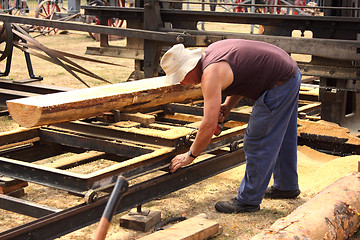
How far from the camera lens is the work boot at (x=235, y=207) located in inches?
165

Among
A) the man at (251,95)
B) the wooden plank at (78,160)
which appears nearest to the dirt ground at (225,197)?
the man at (251,95)

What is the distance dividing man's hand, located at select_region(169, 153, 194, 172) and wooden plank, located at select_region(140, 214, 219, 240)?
15.1 inches

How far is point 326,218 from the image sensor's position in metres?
3.37

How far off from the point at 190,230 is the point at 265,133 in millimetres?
915

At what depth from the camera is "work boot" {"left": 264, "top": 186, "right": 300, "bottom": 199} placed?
452 centimetres

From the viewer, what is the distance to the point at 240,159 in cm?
483

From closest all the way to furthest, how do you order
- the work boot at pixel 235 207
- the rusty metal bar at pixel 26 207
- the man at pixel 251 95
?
the rusty metal bar at pixel 26 207
the man at pixel 251 95
the work boot at pixel 235 207

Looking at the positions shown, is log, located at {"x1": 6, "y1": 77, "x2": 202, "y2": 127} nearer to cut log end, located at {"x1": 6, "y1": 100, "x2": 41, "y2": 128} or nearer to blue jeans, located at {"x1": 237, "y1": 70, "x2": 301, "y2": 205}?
cut log end, located at {"x1": 6, "y1": 100, "x2": 41, "y2": 128}

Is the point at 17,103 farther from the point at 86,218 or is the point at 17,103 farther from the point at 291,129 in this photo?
the point at 291,129

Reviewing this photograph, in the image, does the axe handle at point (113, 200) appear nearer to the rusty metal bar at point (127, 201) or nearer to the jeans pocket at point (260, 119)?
the rusty metal bar at point (127, 201)

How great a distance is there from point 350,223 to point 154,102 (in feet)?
6.76

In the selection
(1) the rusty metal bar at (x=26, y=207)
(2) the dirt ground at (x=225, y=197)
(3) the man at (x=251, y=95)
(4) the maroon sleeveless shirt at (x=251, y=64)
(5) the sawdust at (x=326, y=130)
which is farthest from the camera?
(5) the sawdust at (x=326, y=130)

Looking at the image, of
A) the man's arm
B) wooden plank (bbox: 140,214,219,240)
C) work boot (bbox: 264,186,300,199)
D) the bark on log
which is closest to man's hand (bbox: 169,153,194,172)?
the man's arm

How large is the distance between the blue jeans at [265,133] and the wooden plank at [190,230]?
0.49m
